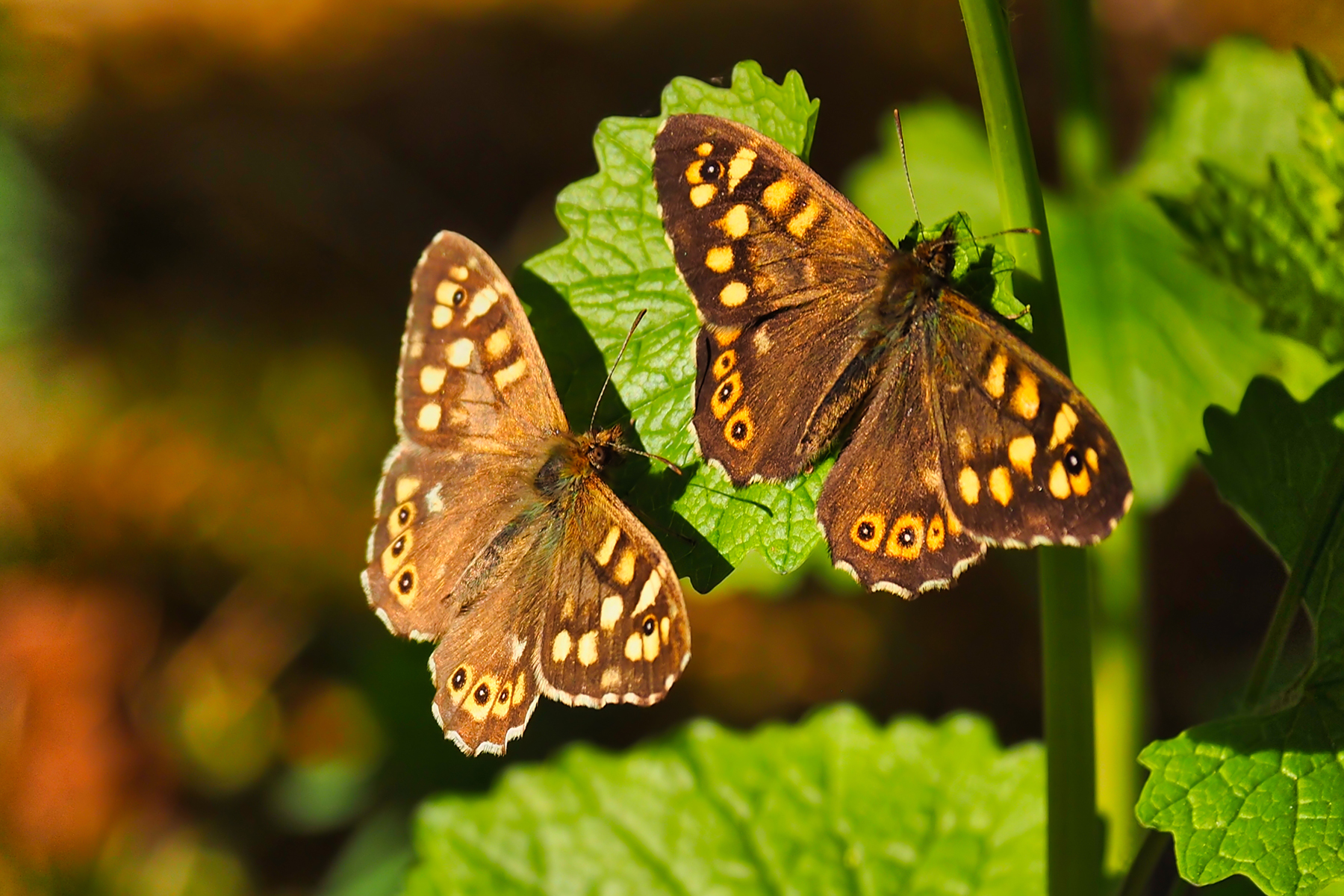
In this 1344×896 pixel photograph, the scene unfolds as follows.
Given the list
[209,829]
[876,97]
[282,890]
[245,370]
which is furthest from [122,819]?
[876,97]

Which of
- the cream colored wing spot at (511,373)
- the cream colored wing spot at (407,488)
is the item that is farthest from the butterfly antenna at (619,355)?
the cream colored wing spot at (407,488)

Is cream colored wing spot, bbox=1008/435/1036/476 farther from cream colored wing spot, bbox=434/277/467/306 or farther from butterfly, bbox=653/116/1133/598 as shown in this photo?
cream colored wing spot, bbox=434/277/467/306

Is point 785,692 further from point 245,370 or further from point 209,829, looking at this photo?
point 245,370

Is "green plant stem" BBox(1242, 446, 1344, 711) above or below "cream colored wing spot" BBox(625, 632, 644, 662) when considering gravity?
above

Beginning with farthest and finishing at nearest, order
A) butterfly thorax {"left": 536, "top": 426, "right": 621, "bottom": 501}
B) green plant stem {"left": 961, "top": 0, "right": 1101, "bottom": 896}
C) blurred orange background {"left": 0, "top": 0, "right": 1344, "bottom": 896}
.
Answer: blurred orange background {"left": 0, "top": 0, "right": 1344, "bottom": 896}
butterfly thorax {"left": 536, "top": 426, "right": 621, "bottom": 501}
green plant stem {"left": 961, "top": 0, "right": 1101, "bottom": 896}

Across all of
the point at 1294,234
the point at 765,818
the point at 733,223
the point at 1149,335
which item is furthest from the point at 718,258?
the point at 1149,335

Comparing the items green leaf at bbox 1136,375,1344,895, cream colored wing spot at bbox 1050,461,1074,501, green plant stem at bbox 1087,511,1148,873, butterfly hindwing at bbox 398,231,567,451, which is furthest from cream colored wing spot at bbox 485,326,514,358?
green plant stem at bbox 1087,511,1148,873
